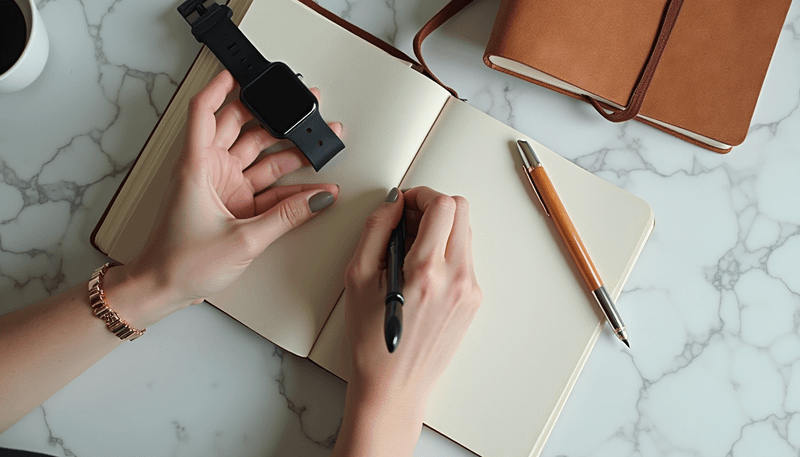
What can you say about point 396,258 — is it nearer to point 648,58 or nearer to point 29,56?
point 648,58

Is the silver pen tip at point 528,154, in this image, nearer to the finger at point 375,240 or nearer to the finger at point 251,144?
the finger at point 375,240

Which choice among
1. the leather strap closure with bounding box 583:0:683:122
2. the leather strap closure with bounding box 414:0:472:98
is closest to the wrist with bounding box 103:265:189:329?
the leather strap closure with bounding box 414:0:472:98

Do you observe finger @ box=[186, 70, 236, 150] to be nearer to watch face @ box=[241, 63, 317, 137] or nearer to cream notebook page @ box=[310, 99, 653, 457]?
watch face @ box=[241, 63, 317, 137]

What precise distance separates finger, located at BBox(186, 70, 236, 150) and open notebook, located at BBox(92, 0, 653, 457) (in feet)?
0.23

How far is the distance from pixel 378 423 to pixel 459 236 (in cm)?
24

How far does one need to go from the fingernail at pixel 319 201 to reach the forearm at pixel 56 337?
205mm

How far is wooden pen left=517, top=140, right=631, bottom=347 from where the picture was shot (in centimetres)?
67

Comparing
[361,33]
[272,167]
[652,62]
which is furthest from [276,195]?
[652,62]

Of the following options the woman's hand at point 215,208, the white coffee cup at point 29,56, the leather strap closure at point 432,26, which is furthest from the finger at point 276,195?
the white coffee cup at point 29,56

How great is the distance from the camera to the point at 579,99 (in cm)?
75

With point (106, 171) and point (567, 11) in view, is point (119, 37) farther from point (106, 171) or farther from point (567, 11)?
point (567, 11)

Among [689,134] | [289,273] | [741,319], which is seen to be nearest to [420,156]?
[289,273]

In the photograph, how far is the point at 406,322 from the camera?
60cm

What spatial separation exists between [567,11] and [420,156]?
26 centimetres
